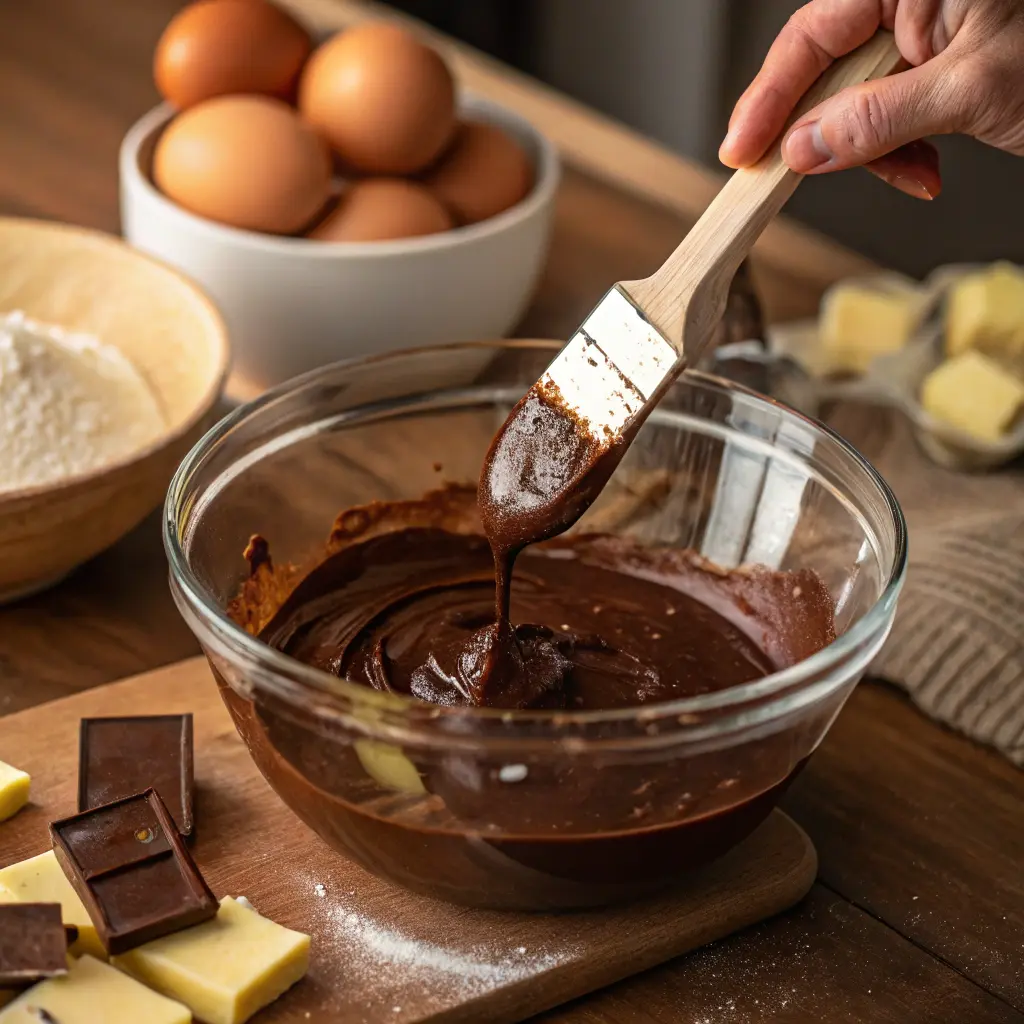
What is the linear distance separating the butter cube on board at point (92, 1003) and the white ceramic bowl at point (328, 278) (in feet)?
3.26

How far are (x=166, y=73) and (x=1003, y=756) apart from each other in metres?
1.36

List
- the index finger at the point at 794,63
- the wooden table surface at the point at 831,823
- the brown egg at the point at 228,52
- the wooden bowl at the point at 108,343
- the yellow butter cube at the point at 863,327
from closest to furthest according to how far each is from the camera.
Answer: the wooden table surface at the point at 831,823
the index finger at the point at 794,63
the wooden bowl at the point at 108,343
the brown egg at the point at 228,52
the yellow butter cube at the point at 863,327

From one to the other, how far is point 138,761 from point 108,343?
0.74m

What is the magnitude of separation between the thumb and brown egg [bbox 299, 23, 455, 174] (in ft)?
2.47

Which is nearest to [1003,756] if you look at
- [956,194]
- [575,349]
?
[575,349]

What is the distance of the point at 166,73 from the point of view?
1.93 m

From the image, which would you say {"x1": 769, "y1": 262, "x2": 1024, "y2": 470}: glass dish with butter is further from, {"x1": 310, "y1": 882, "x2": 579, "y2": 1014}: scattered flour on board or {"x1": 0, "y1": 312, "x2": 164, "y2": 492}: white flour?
{"x1": 310, "y1": 882, "x2": 579, "y2": 1014}: scattered flour on board

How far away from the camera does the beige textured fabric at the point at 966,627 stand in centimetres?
145

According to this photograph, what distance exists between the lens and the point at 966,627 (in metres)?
1.48

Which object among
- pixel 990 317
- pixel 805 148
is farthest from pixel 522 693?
pixel 990 317

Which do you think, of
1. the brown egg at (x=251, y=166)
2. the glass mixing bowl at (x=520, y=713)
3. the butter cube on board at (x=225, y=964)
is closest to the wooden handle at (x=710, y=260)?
the glass mixing bowl at (x=520, y=713)

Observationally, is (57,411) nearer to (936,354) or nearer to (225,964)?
(225,964)

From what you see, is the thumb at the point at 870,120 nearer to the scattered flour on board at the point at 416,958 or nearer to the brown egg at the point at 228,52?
the scattered flour on board at the point at 416,958

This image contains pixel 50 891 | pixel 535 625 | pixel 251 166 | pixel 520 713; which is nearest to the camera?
pixel 520 713
